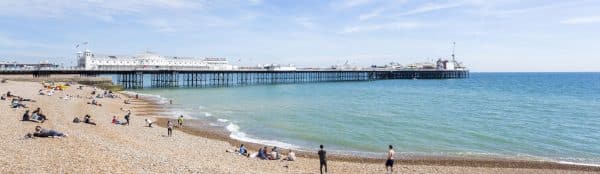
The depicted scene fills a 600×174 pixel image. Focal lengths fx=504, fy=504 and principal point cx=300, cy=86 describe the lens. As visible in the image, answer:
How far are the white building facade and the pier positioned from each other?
3.82ft

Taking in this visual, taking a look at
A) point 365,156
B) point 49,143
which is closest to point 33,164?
point 49,143

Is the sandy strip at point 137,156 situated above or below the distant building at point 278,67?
below

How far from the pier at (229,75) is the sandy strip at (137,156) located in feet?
127

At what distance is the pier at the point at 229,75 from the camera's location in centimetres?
6122

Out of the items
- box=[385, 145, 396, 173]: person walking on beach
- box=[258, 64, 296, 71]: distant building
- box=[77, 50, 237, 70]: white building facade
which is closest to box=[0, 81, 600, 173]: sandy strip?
box=[385, 145, 396, 173]: person walking on beach

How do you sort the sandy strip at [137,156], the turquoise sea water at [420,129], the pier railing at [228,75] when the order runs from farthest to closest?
the pier railing at [228,75] < the turquoise sea water at [420,129] < the sandy strip at [137,156]

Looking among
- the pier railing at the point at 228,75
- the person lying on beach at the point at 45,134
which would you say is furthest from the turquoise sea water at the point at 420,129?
the pier railing at the point at 228,75

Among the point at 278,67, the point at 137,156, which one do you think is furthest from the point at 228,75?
the point at 137,156

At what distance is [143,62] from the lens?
80438 mm

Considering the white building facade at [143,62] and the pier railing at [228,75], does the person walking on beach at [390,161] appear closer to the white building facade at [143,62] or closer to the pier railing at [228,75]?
the pier railing at [228,75]

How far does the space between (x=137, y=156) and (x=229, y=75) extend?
321ft

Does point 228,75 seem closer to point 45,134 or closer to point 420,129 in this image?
point 420,129

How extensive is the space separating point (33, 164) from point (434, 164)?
1123 centimetres

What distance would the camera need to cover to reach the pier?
201 feet
